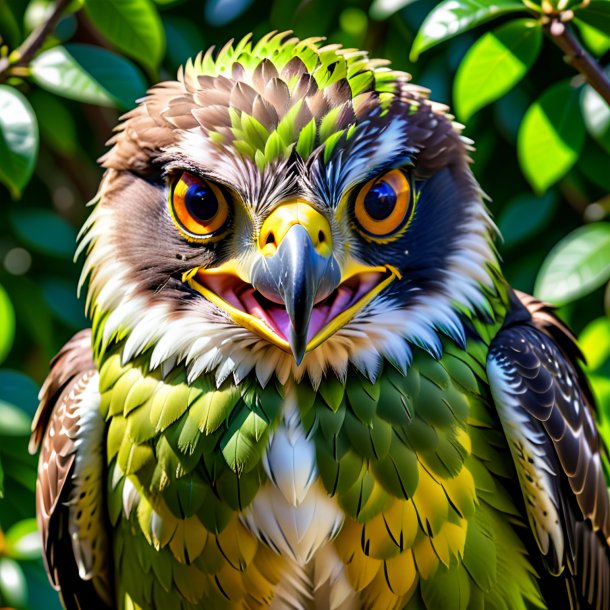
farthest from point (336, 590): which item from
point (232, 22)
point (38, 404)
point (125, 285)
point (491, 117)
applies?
point (232, 22)

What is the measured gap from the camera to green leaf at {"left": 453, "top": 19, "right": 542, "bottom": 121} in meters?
2.12

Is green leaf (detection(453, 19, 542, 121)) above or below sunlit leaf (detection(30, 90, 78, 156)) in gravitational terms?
above

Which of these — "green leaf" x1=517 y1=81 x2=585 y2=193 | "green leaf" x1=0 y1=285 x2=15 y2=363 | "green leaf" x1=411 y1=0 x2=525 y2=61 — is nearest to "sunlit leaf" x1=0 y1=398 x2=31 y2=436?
"green leaf" x1=0 y1=285 x2=15 y2=363

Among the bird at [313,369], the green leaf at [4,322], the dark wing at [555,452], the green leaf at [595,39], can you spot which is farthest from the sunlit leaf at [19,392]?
the green leaf at [595,39]

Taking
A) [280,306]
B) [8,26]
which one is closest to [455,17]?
[280,306]

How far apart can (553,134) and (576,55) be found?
268 millimetres

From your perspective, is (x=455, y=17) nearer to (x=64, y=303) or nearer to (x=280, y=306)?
(x=280, y=306)

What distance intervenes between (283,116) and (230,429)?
0.64 metres

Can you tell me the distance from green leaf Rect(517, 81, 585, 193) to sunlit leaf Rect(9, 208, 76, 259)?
4.71 ft

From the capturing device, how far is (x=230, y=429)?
76.3 inches

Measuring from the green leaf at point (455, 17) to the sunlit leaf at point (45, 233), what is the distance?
1.41m

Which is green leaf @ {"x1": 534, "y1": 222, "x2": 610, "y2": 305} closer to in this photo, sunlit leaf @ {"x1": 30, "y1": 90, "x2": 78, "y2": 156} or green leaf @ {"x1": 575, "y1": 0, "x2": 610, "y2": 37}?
green leaf @ {"x1": 575, "y1": 0, "x2": 610, "y2": 37}

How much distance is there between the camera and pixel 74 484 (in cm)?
218

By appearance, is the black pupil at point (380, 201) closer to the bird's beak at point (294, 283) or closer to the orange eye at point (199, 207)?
the bird's beak at point (294, 283)
